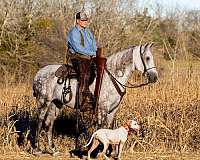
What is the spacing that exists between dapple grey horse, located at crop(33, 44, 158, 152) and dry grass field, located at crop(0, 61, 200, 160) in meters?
1.01

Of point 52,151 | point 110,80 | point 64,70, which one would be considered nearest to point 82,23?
point 64,70

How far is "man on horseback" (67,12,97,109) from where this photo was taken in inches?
323

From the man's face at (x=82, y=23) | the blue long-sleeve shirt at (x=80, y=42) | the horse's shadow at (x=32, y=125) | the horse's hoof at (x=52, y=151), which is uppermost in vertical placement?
the man's face at (x=82, y=23)

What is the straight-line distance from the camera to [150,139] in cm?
950

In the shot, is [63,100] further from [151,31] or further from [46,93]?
[151,31]

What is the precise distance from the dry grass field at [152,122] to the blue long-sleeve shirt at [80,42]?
196cm

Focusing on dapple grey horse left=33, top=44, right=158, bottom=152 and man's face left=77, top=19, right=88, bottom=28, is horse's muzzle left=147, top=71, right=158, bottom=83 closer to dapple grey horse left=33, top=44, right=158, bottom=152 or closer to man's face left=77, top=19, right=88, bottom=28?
dapple grey horse left=33, top=44, right=158, bottom=152

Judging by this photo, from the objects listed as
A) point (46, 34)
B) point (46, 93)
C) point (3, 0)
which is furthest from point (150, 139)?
point (3, 0)

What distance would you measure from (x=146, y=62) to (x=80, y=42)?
3.92ft

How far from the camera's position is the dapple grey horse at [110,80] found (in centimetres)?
820

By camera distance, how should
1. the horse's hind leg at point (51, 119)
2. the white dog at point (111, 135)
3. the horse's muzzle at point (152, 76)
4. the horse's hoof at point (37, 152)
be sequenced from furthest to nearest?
the horse's hind leg at point (51, 119) → the horse's hoof at point (37, 152) → the horse's muzzle at point (152, 76) → the white dog at point (111, 135)

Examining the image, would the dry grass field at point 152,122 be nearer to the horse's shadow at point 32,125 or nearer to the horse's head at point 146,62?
the horse's shadow at point 32,125

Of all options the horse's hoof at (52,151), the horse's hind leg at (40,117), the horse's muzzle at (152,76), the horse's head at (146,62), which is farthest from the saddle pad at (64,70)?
the horse's hoof at (52,151)

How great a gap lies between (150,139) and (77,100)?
1987mm
